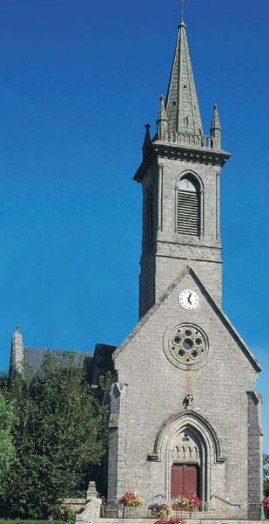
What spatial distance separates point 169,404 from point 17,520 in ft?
32.0

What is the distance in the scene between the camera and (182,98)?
45.8 m

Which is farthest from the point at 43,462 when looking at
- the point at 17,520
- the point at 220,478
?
the point at 220,478

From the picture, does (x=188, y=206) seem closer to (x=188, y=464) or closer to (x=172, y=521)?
(x=188, y=464)

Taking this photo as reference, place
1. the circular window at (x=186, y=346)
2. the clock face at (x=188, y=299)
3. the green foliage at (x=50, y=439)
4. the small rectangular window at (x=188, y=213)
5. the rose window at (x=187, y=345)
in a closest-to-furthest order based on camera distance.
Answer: the green foliage at (x=50, y=439), the circular window at (x=186, y=346), the rose window at (x=187, y=345), the clock face at (x=188, y=299), the small rectangular window at (x=188, y=213)

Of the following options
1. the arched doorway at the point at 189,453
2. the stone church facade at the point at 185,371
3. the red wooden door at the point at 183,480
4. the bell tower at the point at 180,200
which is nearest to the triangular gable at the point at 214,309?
the stone church facade at the point at 185,371

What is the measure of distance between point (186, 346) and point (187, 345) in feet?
0.25

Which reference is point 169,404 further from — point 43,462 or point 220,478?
point 43,462

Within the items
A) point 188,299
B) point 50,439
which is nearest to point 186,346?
point 188,299

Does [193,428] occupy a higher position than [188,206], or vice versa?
[188,206]

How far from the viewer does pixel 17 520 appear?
3136 centimetres

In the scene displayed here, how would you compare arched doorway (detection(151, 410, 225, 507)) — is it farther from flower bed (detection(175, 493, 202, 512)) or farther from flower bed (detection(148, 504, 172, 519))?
flower bed (detection(148, 504, 172, 519))

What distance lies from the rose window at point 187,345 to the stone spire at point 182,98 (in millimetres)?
11474

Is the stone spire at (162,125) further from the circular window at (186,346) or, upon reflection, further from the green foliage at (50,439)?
the green foliage at (50,439)

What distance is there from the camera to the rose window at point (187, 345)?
39.1 meters
